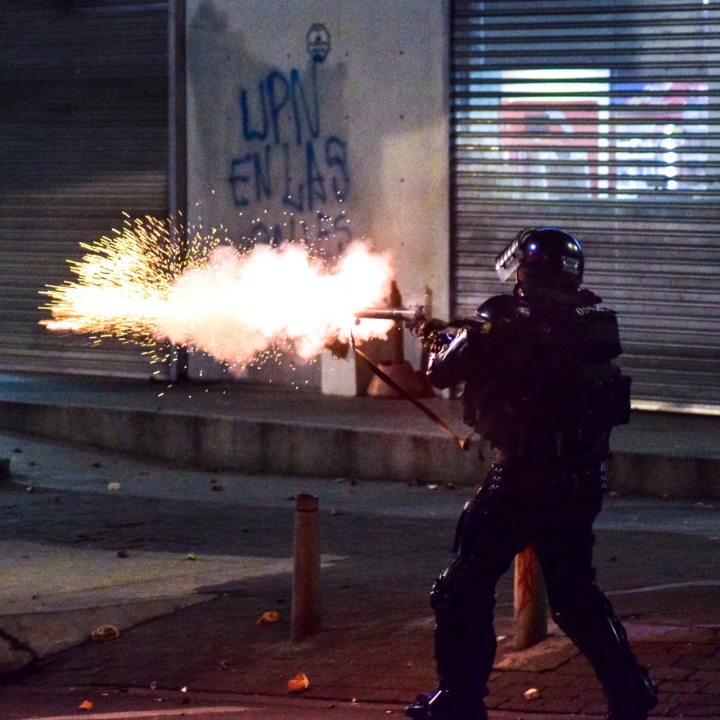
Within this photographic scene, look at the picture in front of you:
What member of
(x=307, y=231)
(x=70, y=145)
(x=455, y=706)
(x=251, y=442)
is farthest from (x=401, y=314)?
(x=70, y=145)

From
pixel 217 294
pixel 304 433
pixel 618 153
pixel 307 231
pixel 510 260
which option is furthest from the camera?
pixel 307 231

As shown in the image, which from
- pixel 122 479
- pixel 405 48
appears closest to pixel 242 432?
pixel 122 479

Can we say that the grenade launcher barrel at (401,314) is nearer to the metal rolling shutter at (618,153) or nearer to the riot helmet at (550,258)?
the riot helmet at (550,258)

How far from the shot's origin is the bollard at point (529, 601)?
19.6ft

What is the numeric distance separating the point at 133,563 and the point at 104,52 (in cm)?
815

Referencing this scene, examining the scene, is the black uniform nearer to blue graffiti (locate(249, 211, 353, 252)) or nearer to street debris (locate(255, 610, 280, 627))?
street debris (locate(255, 610, 280, 627))

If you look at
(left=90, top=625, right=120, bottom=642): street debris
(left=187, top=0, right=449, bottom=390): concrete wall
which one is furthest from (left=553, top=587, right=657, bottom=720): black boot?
(left=187, top=0, right=449, bottom=390): concrete wall

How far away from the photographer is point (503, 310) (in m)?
→ 4.97

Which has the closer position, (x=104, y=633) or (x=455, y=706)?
(x=455, y=706)

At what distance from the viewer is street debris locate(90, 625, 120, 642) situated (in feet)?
22.7

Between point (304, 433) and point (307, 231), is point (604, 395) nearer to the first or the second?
point (304, 433)

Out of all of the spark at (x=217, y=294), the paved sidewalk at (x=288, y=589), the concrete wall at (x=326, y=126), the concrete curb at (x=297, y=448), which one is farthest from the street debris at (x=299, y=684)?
the concrete wall at (x=326, y=126)

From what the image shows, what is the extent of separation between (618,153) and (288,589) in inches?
246

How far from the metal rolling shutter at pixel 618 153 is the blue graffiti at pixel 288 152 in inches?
50.2
